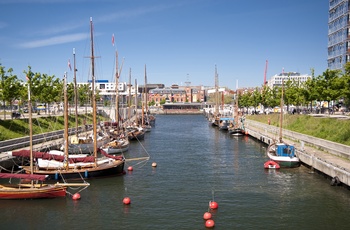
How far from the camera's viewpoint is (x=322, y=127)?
6100 centimetres

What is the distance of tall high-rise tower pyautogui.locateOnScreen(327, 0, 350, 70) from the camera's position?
87075mm

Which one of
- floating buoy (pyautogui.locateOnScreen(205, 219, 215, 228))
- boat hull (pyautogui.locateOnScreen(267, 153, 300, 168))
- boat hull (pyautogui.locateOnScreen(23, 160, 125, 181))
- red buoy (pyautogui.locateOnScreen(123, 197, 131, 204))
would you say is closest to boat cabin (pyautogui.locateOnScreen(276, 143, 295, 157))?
boat hull (pyautogui.locateOnScreen(267, 153, 300, 168))

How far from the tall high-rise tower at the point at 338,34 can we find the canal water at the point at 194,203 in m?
55.1

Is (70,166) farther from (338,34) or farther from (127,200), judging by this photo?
(338,34)

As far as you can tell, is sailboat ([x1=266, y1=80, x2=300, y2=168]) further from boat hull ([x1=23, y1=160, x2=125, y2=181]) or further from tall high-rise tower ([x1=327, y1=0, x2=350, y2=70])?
tall high-rise tower ([x1=327, y1=0, x2=350, y2=70])

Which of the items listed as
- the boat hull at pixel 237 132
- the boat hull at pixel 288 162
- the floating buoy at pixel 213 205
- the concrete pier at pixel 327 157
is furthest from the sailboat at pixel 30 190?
the boat hull at pixel 237 132

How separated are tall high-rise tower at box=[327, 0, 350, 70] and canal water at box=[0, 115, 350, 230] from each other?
181ft

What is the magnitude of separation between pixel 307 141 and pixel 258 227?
33.2 metres

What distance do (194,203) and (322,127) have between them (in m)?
37.8

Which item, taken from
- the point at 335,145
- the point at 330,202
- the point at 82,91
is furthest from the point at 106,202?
the point at 82,91

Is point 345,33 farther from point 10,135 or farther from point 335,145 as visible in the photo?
point 10,135

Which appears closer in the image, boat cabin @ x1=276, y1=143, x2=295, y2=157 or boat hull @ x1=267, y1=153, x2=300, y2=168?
boat hull @ x1=267, y1=153, x2=300, y2=168

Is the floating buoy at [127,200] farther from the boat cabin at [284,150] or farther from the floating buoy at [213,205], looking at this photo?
the boat cabin at [284,150]

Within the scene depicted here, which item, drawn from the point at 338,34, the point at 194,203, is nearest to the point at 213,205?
the point at 194,203
